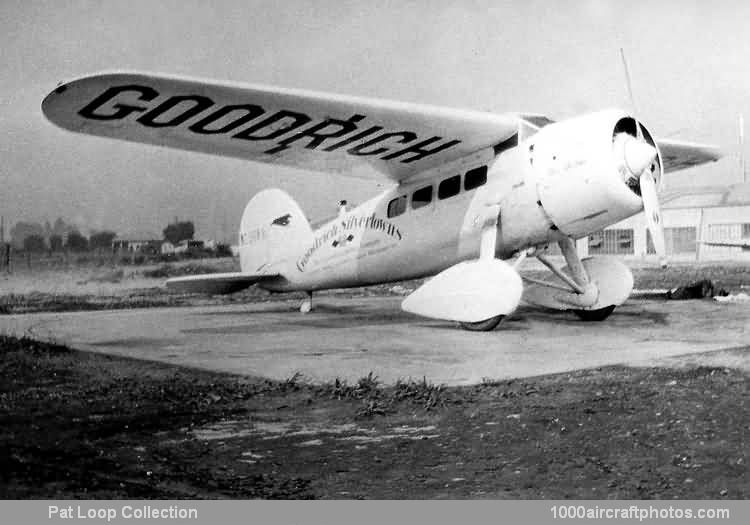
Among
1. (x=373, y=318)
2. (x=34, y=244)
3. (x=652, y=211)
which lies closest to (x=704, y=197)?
(x=373, y=318)

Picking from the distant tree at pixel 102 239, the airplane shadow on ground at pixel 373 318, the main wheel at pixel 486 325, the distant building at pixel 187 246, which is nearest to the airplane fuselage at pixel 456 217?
the airplane shadow on ground at pixel 373 318

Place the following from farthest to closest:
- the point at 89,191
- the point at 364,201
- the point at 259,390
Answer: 1. the point at 364,201
2. the point at 89,191
3. the point at 259,390

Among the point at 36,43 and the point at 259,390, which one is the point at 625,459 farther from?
the point at 36,43

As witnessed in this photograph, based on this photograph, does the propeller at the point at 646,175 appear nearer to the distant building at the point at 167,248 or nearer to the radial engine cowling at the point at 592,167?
the radial engine cowling at the point at 592,167

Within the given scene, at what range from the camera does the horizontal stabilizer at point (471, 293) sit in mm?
6004

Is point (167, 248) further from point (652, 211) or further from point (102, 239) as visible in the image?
point (652, 211)

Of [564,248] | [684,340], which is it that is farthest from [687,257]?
[684,340]

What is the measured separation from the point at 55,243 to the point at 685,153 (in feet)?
23.2

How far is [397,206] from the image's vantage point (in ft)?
25.0

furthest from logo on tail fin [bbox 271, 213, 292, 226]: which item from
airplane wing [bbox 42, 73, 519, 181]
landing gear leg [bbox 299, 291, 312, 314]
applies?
airplane wing [bbox 42, 73, 519, 181]

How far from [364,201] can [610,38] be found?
12.4ft

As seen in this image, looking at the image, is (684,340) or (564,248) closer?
(684,340)

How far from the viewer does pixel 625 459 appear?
2723 millimetres

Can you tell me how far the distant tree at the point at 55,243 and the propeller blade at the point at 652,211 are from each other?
14.8 feet
